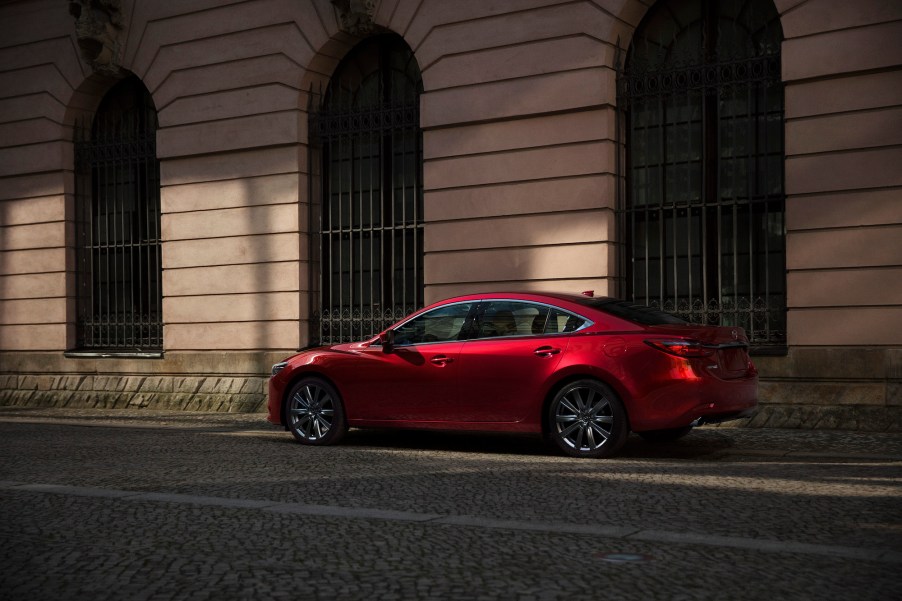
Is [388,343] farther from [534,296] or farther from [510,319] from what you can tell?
[534,296]

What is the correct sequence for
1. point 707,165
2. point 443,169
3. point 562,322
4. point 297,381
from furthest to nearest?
point 443,169 < point 707,165 < point 297,381 < point 562,322

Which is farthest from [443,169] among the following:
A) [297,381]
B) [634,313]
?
[634,313]

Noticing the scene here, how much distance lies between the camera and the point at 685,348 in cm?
961

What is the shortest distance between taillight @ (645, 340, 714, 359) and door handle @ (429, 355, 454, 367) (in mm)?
1966

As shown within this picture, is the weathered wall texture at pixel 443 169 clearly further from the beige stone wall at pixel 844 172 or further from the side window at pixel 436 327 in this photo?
the side window at pixel 436 327

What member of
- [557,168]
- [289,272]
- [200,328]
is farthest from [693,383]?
[200,328]

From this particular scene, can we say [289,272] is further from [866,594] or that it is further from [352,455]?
[866,594]

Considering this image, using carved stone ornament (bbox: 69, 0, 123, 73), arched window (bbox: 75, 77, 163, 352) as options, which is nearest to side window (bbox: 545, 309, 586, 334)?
arched window (bbox: 75, 77, 163, 352)

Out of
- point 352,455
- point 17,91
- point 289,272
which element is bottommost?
point 352,455

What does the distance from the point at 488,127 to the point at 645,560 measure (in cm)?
1016

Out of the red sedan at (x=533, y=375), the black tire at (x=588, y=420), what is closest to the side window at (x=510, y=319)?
the red sedan at (x=533, y=375)

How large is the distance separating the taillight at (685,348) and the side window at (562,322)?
825 millimetres

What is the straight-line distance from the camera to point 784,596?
500 cm

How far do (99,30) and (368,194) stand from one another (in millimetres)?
5194
